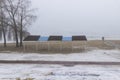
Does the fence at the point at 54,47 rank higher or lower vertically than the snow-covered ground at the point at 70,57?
higher

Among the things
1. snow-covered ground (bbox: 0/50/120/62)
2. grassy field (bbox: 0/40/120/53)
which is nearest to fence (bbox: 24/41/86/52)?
grassy field (bbox: 0/40/120/53)

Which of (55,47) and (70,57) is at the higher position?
(55,47)

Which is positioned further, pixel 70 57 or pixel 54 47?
pixel 54 47

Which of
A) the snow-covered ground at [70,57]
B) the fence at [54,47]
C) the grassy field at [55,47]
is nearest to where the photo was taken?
the snow-covered ground at [70,57]

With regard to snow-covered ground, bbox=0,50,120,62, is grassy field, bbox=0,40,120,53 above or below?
above

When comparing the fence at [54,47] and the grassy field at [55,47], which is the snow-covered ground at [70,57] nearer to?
the grassy field at [55,47]

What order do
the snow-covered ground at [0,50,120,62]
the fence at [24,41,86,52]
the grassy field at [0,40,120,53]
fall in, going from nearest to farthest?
the snow-covered ground at [0,50,120,62] < the grassy field at [0,40,120,53] < the fence at [24,41,86,52]

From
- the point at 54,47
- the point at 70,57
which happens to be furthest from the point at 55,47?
the point at 70,57

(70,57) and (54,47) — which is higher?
(54,47)

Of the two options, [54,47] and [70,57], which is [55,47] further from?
[70,57]

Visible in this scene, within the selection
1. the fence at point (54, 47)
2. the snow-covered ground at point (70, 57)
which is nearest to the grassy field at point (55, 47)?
the fence at point (54, 47)

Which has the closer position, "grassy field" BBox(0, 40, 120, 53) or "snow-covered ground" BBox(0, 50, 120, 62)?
"snow-covered ground" BBox(0, 50, 120, 62)

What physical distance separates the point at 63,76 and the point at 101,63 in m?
6.66

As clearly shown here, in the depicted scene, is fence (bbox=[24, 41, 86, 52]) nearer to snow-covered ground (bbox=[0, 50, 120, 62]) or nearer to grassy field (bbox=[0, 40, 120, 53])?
grassy field (bbox=[0, 40, 120, 53])
